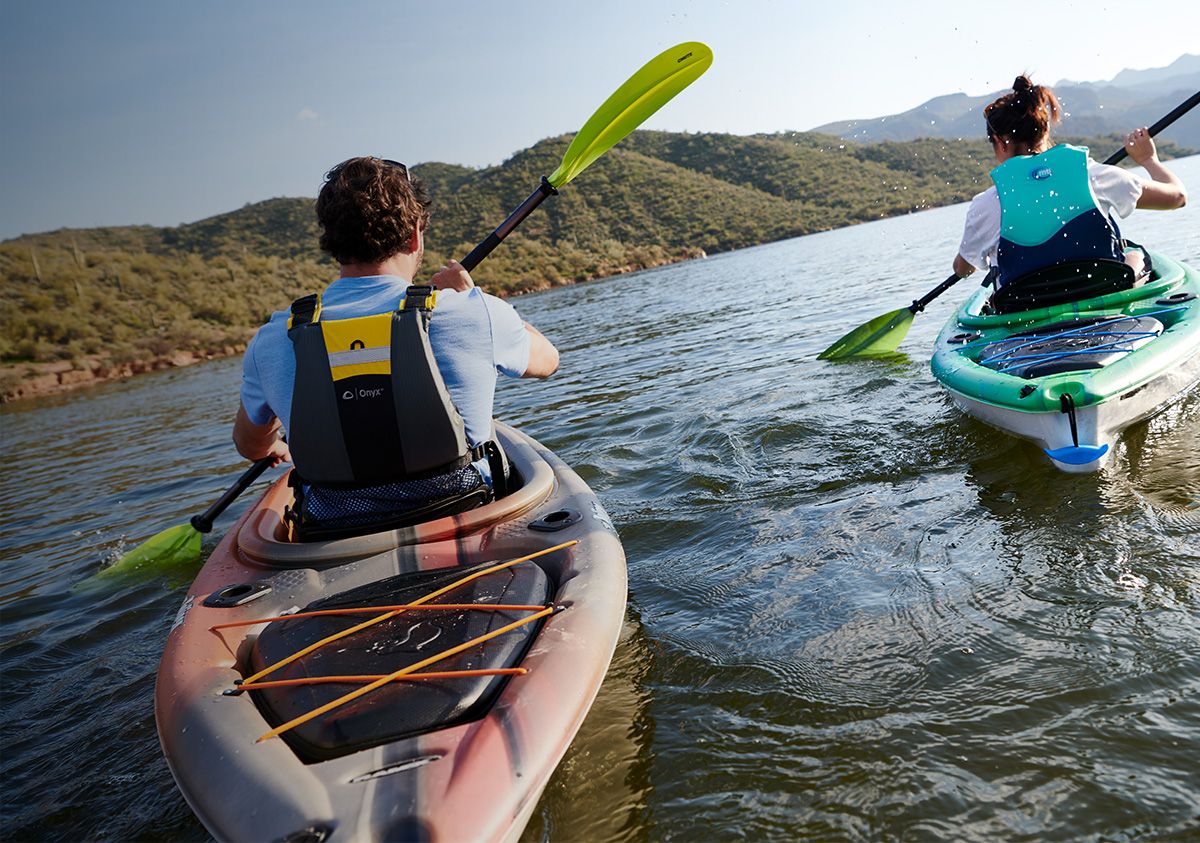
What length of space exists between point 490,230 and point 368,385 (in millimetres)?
47592

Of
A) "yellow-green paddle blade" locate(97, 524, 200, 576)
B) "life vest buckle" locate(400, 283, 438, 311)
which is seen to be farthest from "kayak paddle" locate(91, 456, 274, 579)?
"life vest buckle" locate(400, 283, 438, 311)

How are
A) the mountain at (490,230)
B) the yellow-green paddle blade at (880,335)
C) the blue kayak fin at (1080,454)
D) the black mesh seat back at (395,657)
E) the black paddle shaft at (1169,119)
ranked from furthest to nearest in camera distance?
the mountain at (490,230) < the yellow-green paddle blade at (880,335) < the black paddle shaft at (1169,119) < the blue kayak fin at (1080,454) < the black mesh seat back at (395,657)

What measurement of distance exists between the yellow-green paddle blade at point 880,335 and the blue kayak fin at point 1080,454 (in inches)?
146

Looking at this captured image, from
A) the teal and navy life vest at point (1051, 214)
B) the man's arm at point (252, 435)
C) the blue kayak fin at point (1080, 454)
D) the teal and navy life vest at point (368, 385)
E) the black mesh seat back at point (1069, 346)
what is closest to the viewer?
the teal and navy life vest at point (368, 385)

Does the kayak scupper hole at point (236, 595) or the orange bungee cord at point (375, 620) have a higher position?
the kayak scupper hole at point (236, 595)

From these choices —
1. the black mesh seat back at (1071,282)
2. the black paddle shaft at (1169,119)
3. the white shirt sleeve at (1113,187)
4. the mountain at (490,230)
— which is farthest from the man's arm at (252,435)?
the mountain at (490,230)

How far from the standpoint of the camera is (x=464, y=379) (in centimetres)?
236

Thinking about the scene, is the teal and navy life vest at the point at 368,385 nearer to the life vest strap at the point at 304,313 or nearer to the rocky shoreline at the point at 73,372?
the life vest strap at the point at 304,313

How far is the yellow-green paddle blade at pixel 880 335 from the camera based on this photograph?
267 inches

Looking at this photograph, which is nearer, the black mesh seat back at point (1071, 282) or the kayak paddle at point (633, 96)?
the black mesh seat back at point (1071, 282)

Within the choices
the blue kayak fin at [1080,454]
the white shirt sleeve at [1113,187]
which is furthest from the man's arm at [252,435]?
the white shirt sleeve at [1113,187]

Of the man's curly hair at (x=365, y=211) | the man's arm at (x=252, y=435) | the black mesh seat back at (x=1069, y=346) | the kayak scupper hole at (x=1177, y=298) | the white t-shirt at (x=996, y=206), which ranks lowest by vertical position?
the black mesh seat back at (x=1069, y=346)

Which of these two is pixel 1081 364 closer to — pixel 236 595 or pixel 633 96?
pixel 633 96

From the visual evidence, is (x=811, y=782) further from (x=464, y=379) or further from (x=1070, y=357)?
→ (x=1070, y=357)
